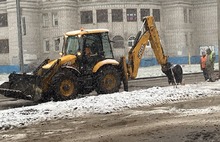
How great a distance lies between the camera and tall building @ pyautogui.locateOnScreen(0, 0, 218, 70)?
52.2m

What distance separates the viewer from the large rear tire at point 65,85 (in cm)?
1388

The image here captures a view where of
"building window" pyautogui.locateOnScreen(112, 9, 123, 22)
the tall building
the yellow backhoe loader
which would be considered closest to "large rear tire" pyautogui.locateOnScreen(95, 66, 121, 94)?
the yellow backhoe loader

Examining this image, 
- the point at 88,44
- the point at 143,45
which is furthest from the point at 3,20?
the point at 88,44

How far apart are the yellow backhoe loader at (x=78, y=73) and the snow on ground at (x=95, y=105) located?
57.6 inches

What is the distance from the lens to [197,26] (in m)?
60.2

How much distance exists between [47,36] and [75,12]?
15.8 feet

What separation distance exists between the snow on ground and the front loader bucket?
4.51ft

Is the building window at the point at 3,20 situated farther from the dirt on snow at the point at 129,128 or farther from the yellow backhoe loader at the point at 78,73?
the dirt on snow at the point at 129,128

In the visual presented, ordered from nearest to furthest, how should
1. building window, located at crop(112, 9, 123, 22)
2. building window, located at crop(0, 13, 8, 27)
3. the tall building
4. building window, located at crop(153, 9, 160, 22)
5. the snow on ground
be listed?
the snow on ground < the tall building < building window, located at crop(112, 9, 123, 22) < building window, located at crop(0, 13, 8, 27) < building window, located at crop(153, 9, 160, 22)

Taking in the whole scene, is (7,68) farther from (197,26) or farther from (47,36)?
(197,26)

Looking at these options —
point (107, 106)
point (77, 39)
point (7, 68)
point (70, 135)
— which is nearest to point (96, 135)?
point (70, 135)

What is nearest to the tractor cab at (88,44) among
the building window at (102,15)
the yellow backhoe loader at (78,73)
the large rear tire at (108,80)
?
the yellow backhoe loader at (78,73)

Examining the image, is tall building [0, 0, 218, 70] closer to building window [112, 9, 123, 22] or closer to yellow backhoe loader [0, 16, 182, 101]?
building window [112, 9, 123, 22]

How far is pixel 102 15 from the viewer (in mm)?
53625
